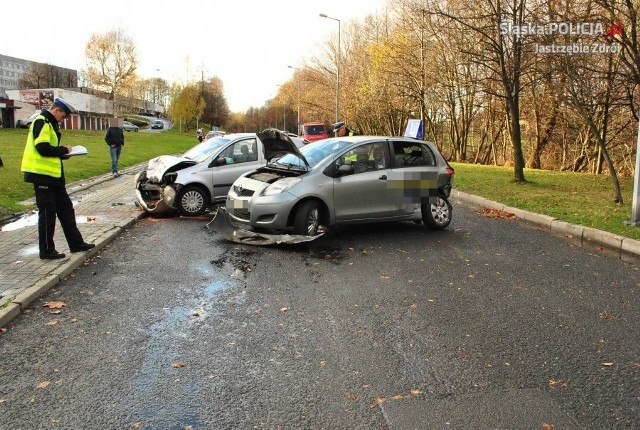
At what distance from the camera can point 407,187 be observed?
9125mm

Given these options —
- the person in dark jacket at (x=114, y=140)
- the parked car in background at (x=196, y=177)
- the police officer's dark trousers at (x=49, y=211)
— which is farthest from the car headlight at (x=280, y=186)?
the person in dark jacket at (x=114, y=140)

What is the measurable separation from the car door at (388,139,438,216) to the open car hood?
1.77m

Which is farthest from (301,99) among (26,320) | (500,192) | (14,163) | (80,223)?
(26,320)

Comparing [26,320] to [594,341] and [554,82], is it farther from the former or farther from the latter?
[554,82]

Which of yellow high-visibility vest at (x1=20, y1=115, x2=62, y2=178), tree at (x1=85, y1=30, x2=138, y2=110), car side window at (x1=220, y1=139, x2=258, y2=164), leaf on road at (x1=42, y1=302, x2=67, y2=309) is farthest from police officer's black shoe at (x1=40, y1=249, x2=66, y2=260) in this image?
tree at (x1=85, y1=30, x2=138, y2=110)

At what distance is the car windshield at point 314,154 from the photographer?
8.70m

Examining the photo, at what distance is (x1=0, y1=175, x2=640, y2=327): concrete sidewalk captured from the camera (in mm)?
5609

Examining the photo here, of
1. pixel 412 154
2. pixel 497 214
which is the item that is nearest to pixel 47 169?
pixel 412 154

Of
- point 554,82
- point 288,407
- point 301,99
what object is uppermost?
point 301,99

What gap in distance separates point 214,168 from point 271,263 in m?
4.33

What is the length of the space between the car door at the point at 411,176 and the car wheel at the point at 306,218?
1.48 meters

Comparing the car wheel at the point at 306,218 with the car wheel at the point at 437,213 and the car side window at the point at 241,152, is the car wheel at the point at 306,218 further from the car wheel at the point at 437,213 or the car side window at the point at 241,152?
the car side window at the point at 241,152

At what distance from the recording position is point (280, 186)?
823 centimetres

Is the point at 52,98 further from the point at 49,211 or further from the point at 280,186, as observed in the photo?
the point at 49,211
